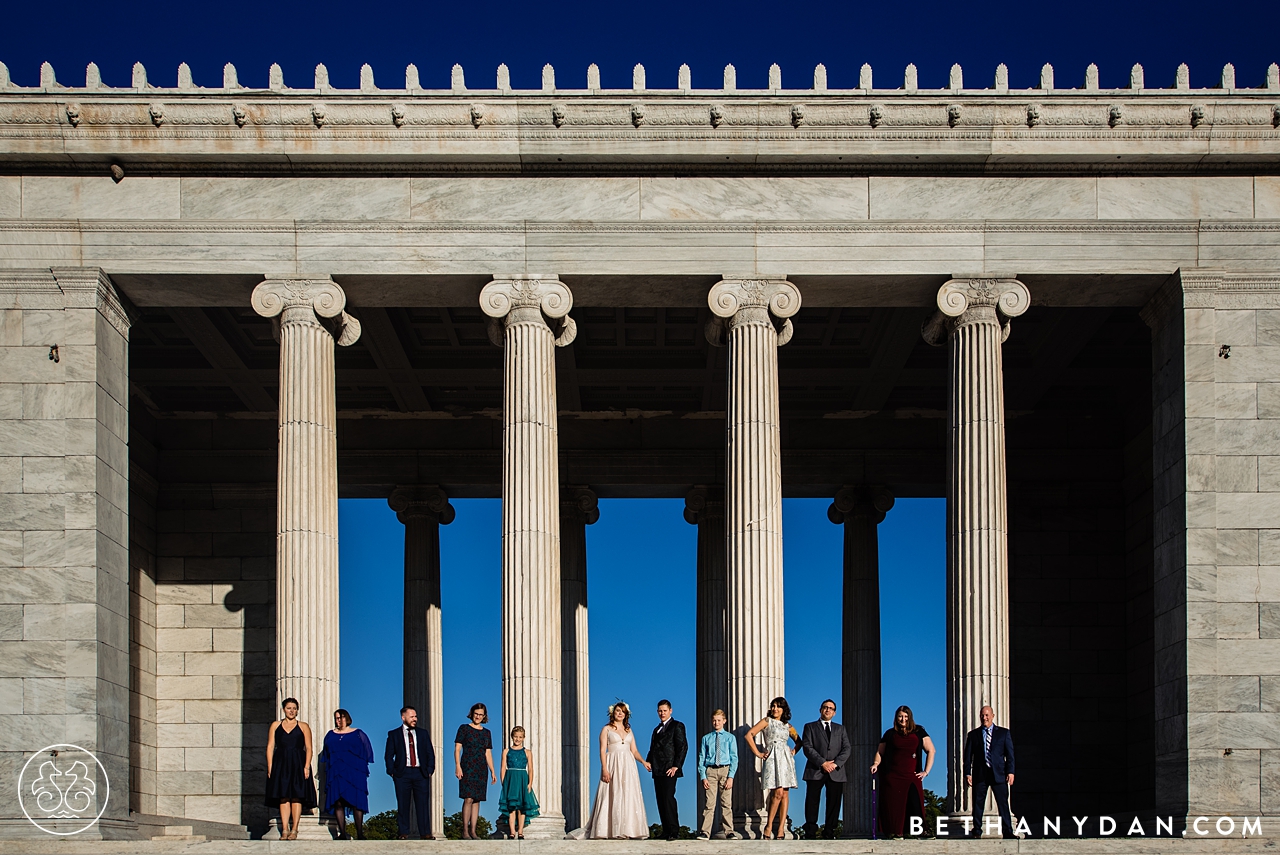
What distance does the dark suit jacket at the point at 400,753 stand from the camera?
39406 millimetres

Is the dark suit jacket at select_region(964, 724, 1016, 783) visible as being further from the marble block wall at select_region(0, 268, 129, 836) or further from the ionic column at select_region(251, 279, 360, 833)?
the marble block wall at select_region(0, 268, 129, 836)

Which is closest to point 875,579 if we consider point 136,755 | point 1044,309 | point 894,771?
point 1044,309

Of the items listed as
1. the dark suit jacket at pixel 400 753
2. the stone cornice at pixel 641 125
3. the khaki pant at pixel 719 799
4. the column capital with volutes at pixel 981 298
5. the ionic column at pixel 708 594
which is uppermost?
the stone cornice at pixel 641 125

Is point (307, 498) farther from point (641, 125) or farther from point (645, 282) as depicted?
point (641, 125)

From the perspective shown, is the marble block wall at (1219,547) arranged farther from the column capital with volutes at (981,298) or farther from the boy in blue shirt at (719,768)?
the boy in blue shirt at (719,768)

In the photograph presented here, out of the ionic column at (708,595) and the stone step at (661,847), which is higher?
the ionic column at (708,595)

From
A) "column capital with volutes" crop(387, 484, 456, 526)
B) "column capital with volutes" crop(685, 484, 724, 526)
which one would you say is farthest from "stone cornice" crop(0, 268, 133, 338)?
"column capital with volutes" crop(685, 484, 724, 526)

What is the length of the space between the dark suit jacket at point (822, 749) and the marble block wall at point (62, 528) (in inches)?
642

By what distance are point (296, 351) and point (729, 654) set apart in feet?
43.4

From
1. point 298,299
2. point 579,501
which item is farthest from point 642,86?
point 579,501

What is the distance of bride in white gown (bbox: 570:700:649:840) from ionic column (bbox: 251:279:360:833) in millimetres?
7409

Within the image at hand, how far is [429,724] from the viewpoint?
58.1 meters

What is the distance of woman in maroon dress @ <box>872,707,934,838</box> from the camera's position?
38.1 m

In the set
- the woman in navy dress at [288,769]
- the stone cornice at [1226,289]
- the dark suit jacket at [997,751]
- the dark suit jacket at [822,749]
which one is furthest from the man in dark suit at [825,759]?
the stone cornice at [1226,289]
